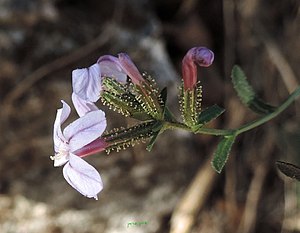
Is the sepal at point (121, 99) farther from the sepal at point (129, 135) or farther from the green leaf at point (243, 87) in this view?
the green leaf at point (243, 87)

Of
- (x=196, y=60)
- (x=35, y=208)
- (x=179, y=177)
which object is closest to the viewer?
(x=196, y=60)

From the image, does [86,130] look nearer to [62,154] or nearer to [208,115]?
[62,154]

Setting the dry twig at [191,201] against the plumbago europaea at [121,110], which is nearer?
the plumbago europaea at [121,110]

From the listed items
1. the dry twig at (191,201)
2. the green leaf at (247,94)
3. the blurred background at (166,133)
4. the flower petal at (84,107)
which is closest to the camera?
the flower petal at (84,107)

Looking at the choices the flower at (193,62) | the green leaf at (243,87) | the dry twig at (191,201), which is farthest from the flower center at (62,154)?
the dry twig at (191,201)

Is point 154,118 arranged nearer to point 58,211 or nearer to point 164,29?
point 58,211

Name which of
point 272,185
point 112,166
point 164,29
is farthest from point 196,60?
point 272,185

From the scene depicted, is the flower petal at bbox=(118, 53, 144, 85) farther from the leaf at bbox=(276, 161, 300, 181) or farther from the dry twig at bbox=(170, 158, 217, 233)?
the dry twig at bbox=(170, 158, 217, 233)

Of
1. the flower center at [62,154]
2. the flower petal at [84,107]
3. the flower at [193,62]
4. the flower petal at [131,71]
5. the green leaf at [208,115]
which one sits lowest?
the green leaf at [208,115]
